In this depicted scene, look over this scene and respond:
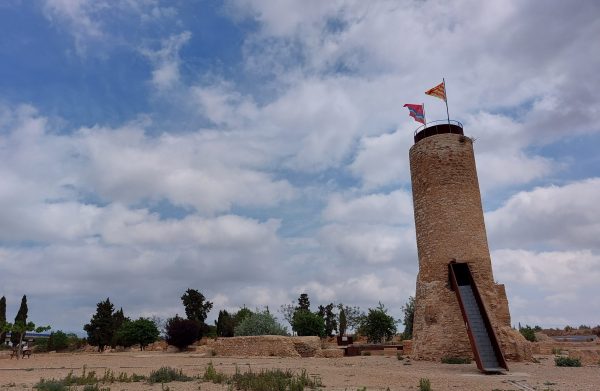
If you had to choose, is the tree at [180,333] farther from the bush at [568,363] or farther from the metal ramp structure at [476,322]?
the bush at [568,363]

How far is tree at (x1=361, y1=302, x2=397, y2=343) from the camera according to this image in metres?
32.6

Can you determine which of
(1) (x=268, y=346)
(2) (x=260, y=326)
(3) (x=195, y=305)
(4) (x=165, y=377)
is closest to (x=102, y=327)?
(3) (x=195, y=305)

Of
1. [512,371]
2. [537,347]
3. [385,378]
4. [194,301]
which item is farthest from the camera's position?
[194,301]

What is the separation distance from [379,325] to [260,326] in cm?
863

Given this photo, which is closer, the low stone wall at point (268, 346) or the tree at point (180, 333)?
the low stone wall at point (268, 346)

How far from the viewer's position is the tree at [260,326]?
3067cm

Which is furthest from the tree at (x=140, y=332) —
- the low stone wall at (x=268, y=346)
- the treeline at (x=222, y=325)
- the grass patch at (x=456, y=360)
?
the grass patch at (x=456, y=360)

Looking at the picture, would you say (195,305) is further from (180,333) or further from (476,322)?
(476,322)

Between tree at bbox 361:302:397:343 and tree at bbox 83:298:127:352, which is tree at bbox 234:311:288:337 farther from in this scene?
tree at bbox 83:298:127:352

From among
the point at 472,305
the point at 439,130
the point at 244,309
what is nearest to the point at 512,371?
the point at 472,305

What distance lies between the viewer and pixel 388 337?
33812mm

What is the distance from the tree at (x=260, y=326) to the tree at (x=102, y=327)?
54.9 feet

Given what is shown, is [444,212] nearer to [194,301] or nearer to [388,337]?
[388,337]

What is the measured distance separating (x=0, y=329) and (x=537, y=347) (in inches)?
1467
